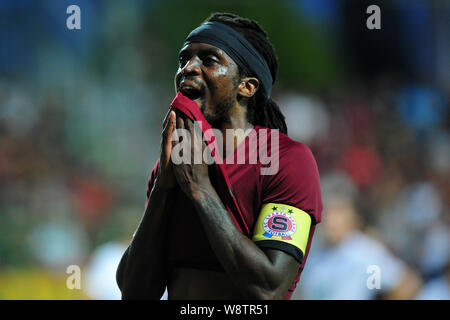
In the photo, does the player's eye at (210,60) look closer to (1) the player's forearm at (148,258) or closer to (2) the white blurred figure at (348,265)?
(1) the player's forearm at (148,258)

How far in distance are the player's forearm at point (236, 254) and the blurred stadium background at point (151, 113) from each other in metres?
5.62

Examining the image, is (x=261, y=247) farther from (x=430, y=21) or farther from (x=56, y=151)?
(x=430, y=21)

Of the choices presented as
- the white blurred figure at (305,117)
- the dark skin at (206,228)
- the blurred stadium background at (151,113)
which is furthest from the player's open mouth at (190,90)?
the white blurred figure at (305,117)

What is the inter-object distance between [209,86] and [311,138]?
7.76m

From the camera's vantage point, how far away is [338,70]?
1112cm

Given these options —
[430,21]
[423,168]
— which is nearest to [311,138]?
[423,168]

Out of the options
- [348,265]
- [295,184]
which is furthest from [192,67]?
[348,265]

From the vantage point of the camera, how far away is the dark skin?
2.13 metres

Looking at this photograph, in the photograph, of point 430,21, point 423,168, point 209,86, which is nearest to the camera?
point 209,86

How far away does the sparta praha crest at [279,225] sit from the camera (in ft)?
7.34

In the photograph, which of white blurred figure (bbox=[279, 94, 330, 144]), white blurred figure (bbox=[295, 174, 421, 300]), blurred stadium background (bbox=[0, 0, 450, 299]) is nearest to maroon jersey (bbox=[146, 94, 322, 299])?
white blurred figure (bbox=[295, 174, 421, 300])

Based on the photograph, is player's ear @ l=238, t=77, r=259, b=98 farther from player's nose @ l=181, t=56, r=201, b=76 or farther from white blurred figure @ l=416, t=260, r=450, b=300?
white blurred figure @ l=416, t=260, r=450, b=300

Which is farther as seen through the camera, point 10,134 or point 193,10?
point 193,10

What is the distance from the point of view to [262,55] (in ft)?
8.50
